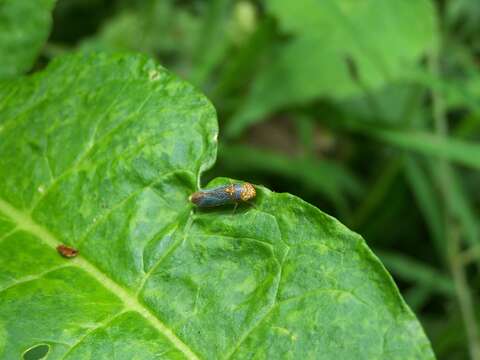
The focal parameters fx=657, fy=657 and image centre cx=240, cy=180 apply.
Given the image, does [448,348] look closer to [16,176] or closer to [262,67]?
[262,67]

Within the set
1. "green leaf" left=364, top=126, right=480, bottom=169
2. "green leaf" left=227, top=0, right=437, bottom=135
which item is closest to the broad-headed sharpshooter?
"green leaf" left=227, top=0, right=437, bottom=135

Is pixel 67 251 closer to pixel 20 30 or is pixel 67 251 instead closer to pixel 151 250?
pixel 151 250

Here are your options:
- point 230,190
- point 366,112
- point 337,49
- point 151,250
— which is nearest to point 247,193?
point 230,190

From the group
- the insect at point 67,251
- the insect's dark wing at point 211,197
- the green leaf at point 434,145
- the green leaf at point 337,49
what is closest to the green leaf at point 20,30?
the insect at point 67,251

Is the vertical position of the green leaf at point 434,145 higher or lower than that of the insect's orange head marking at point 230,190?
lower

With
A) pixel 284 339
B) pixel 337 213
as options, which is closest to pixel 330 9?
pixel 337 213

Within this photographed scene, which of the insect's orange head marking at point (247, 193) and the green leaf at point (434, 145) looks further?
the green leaf at point (434, 145)

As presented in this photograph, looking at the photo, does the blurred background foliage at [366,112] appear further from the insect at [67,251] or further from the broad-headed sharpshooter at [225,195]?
the insect at [67,251]
